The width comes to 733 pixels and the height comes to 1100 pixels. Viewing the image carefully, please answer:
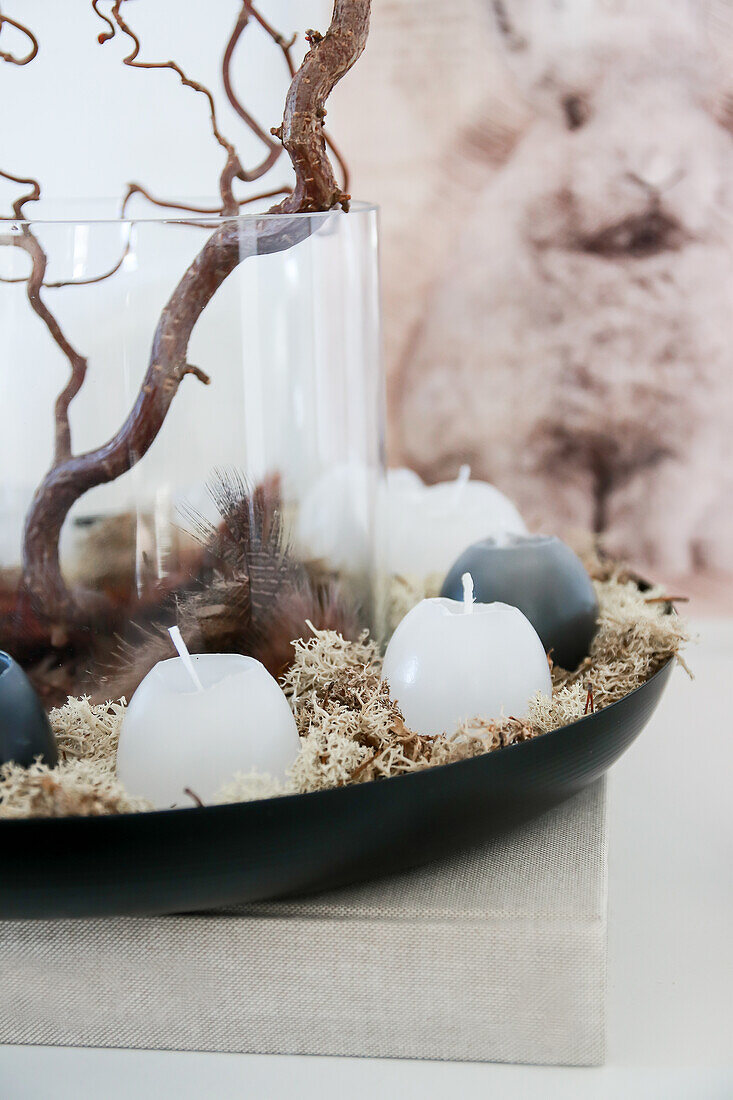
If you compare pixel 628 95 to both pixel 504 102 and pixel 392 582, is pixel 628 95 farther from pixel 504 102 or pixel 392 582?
pixel 392 582

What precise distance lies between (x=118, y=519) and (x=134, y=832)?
154mm

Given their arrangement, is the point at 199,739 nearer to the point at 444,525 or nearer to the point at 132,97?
the point at 444,525

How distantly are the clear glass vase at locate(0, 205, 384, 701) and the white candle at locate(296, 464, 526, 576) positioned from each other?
4 cm

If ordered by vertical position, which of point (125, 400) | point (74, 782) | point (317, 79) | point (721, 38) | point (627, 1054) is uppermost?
point (721, 38)

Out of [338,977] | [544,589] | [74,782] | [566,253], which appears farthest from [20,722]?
[566,253]

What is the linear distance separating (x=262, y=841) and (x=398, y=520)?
347 millimetres

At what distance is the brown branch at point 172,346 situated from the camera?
0.43m

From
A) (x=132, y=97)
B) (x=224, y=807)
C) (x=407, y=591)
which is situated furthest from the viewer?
(x=132, y=97)

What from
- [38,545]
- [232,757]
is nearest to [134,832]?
[232,757]

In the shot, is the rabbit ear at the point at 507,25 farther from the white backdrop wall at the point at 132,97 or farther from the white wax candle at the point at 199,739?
the white wax candle at the point at 199,739

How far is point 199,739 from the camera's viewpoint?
36 cm

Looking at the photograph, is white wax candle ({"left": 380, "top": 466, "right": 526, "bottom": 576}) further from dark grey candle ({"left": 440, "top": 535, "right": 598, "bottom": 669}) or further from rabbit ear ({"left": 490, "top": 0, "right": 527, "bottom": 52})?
rabbit ear ({"left": 490, "top": 0, "right": 527, "bottom": 52})

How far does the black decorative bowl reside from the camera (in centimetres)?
32

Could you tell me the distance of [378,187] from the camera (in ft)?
3.33
